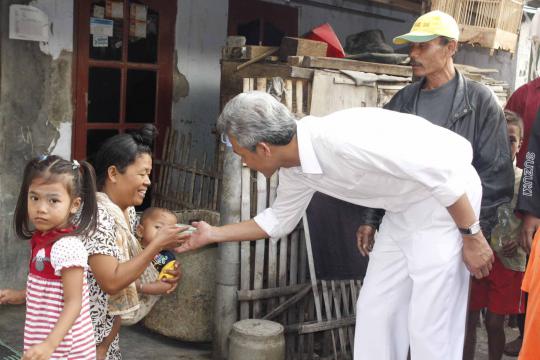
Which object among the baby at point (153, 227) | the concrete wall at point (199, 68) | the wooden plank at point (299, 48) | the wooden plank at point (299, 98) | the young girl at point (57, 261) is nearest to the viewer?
the young girl at point (57, 261)

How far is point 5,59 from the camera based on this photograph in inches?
207

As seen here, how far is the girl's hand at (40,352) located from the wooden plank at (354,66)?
132 inches

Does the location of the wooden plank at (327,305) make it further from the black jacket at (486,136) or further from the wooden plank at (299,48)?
the wooden plank at (299,48)

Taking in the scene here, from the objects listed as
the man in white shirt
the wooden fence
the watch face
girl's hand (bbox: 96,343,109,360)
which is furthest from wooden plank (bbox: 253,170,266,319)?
the watch face

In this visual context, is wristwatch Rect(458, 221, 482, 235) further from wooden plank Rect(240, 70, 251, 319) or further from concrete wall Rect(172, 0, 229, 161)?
concrete wall Rect(172, 0, 229, 161)

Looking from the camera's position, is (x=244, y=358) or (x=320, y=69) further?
(x=320, y=69)

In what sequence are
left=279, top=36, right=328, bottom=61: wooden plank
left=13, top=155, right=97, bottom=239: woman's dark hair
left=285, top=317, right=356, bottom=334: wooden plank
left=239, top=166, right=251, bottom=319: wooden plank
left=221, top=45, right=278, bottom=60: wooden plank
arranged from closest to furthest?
left=13, top=155, right=97, bottom=239: woman's dark hair → left=239, top=166, right=251, bottom=319: wooden plank → left=285, top=317, right=356, bottom=334: wooden plank → left=279, top=36, right=328, bottom=61: wooden plank → left=221, top=45, right=278, bottom=60: wooden plank

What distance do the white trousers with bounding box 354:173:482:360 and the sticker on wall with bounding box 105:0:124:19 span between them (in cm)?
361

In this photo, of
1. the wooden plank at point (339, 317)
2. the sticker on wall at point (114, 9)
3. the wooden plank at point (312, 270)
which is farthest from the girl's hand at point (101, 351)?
the sticker on wall at point (114, 9)

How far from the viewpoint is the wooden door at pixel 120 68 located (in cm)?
584

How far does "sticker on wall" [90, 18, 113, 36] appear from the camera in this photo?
5.86 metres

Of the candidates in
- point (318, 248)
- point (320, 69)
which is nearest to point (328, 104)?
point (320, 69)

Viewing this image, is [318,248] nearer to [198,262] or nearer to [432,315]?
[198,262]

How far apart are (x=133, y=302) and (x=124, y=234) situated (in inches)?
13.3
